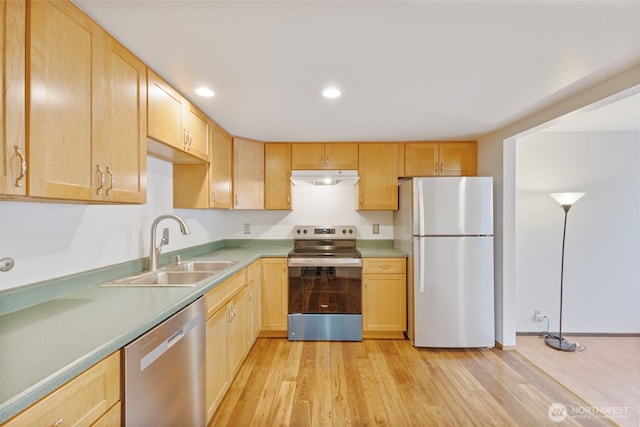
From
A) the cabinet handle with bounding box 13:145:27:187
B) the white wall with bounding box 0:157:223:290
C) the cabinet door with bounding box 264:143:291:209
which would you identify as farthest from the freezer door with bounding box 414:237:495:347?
the cabinet handle with bounding box 13:145:27:187

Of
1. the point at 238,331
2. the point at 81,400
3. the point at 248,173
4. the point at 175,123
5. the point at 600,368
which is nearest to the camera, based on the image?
the point at 81,400

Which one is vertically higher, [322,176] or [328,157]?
[328,157]

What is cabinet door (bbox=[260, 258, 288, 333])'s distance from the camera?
295cm

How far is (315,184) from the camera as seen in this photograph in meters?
3.38

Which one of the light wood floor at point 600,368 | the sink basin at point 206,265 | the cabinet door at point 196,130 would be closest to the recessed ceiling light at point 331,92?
the cabinet door at point 196,130

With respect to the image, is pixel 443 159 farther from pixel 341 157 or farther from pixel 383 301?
pixel 383 301

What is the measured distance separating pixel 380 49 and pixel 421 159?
1988 millimetres

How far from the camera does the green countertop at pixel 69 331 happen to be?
68 cm

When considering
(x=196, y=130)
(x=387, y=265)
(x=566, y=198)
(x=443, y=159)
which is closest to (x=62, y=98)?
(x=196, y=130)

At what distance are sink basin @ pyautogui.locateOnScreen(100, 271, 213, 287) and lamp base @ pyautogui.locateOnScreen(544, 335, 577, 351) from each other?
329 cm

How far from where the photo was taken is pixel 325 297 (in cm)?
290

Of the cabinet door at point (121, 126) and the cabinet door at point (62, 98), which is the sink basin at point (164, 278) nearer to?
the cabinet door at point (121, 126)

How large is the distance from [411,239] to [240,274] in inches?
66.0

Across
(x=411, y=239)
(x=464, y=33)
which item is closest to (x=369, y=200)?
(x=411, y=239)
